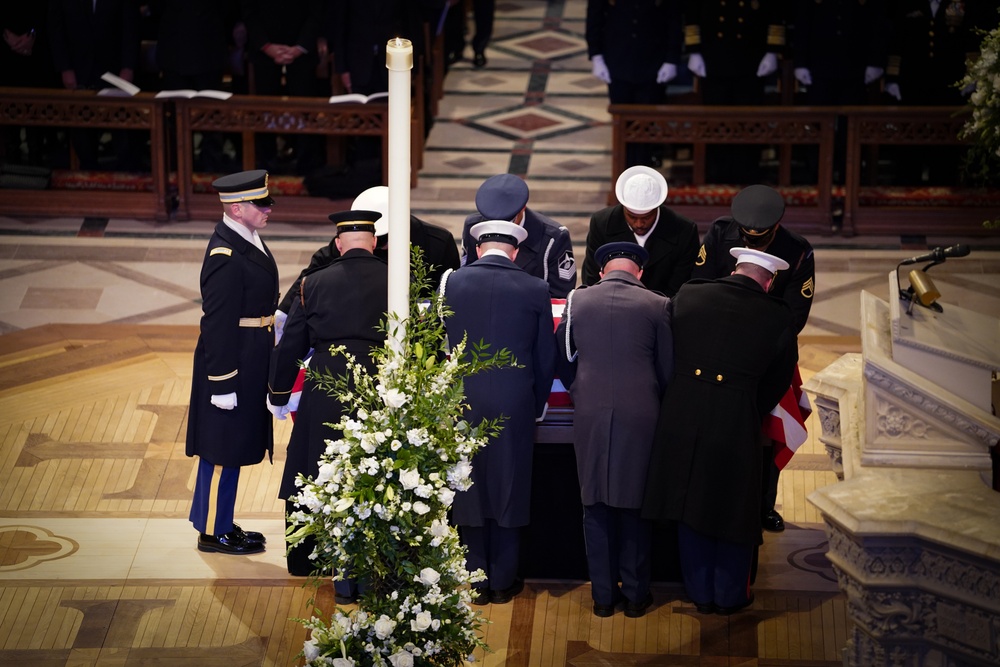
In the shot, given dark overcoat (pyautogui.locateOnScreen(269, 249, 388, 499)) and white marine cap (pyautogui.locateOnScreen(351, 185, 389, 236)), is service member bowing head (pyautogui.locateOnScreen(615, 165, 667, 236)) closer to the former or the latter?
white marine cap (pyautogui.locateOnScreen(351, 185, 389, 236))

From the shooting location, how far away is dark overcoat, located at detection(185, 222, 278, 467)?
5422 mm

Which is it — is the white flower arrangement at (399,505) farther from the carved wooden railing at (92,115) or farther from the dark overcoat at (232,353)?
the carved wooden railing at (92,115)

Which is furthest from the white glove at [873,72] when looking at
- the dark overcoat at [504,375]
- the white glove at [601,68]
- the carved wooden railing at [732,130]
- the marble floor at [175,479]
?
the dark overcoat at [504,375]

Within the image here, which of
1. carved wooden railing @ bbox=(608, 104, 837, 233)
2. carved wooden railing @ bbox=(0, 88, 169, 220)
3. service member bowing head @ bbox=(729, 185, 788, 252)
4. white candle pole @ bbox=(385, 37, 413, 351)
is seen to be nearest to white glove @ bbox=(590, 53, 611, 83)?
carved wooden railing @ bbox=(608, 104, 837, 233)

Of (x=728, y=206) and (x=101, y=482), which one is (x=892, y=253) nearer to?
(x=728, y=206)

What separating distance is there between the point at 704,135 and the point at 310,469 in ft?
16.0

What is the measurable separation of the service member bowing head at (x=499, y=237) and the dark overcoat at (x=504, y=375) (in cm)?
6

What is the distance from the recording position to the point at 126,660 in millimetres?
4922

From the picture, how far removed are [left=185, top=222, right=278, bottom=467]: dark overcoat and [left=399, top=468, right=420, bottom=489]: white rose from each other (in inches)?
77.6

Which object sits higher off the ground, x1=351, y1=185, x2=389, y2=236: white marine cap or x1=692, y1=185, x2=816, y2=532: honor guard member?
x1=351, y1=185, x2=389, y2=236: white marine cap

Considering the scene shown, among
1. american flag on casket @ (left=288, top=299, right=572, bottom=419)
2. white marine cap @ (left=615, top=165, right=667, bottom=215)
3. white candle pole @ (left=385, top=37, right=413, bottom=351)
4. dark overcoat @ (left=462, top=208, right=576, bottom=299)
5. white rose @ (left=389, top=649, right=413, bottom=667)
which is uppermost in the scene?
white candle pole @ (left=385, top=37, right=413, bottom=351)

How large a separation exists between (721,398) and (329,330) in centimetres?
137

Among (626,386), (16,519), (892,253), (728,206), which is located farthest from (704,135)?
(16,519)

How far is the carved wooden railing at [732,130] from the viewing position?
924 cm
